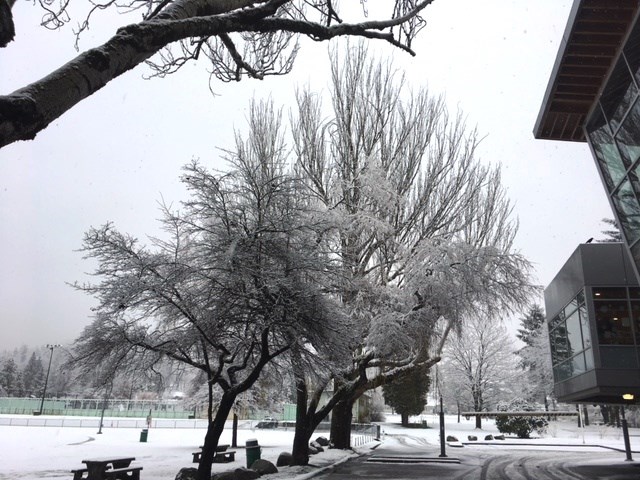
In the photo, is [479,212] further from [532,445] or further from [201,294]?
[532,445]

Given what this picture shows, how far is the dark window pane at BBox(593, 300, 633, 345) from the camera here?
58.2 feet

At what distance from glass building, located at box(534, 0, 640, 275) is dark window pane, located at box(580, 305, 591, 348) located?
19.9 ft

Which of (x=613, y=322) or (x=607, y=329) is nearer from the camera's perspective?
(x=607, y=329)

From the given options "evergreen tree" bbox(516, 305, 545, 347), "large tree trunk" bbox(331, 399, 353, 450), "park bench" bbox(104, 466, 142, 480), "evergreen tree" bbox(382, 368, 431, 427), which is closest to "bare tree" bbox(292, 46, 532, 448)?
"large tree trunk" bbox(331, 399, 353, 450)

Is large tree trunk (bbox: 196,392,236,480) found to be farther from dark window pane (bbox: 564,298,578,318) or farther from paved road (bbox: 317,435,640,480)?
dark window pane (bbox: 564,298,578,318)

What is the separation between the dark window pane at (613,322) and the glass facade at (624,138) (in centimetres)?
558

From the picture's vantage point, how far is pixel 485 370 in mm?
54188

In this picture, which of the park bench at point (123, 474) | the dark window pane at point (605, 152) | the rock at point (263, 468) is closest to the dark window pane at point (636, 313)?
the dark window pane at point (605, 152)

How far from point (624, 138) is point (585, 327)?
8930 mm

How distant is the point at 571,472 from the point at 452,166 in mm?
12693

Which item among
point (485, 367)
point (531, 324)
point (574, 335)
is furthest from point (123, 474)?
point (531, 324)

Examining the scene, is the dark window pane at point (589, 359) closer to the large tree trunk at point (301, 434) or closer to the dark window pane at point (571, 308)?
the dark window pane at point (571, 308)

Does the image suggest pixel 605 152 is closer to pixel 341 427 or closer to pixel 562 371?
pixel 562 371

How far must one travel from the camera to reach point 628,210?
13398 mm
